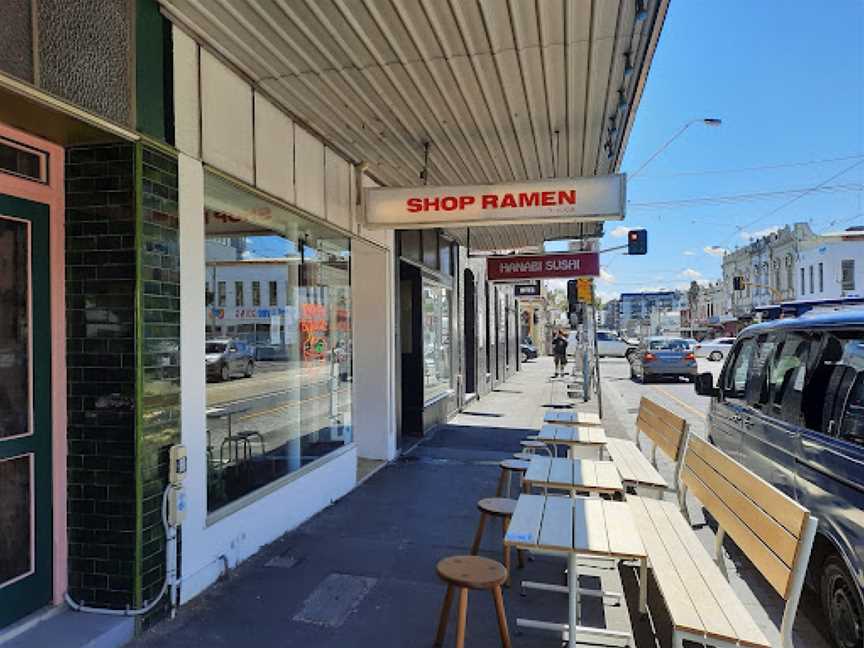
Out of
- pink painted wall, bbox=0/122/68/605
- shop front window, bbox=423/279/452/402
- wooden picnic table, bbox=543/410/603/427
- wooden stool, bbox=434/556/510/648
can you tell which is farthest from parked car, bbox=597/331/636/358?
pink painted wall, bbox=0/122/68/605

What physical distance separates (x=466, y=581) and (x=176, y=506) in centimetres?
182

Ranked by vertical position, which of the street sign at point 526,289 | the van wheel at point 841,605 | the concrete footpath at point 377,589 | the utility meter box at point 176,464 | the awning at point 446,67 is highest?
the awning at point 446,67

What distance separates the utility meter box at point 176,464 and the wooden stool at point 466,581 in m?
1.65

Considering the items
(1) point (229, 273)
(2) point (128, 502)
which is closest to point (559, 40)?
(1) point (229, 273)

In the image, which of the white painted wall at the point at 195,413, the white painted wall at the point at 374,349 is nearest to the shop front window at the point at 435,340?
the white painted wall at the point at 374,349

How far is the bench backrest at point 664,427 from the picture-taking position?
5246mm

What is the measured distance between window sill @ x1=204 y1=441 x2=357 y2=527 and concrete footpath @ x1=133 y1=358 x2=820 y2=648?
0.41 meters

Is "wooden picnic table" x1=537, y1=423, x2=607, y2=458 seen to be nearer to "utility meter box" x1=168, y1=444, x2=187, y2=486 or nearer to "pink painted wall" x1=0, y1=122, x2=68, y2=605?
"utility meter box" x1=168, y1=444, x2=187, y2=486

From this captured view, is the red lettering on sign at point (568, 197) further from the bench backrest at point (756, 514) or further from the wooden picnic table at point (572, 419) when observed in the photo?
the wooden picnic table at point (572, 419)

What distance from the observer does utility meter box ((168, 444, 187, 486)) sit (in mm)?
3666

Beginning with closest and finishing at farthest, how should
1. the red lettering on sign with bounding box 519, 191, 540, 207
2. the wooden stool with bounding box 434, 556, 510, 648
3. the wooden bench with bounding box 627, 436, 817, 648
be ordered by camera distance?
the wooden bench with bounding box 627, 436, 817, 648 < the wooden stool with bounding box 434, 556, 510, 648 < the red lettering on sign with bounding box 519, 191, 540, 207

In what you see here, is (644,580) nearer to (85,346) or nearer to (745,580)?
(745,580)

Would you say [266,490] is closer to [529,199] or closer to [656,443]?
[529,199]

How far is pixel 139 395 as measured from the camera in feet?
11.3
